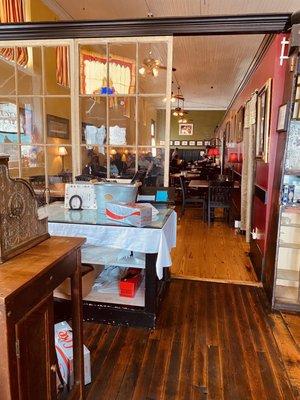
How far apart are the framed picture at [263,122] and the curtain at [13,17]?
247 centimetres

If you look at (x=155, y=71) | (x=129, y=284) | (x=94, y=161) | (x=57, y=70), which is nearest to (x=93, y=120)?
(x=94, y=161)

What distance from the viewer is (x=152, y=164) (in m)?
2.96

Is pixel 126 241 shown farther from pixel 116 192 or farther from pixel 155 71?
pixel 155 71

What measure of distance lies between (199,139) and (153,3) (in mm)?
10137

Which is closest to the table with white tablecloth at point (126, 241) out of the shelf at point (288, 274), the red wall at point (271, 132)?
the shelf at point (288, 274)

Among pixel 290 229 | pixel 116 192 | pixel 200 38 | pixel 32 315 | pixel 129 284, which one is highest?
pixel 200 38

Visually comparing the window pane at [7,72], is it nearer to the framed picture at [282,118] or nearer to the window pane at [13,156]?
the window pane at [13,156]

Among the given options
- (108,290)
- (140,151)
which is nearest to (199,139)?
(140,151)

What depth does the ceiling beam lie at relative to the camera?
2428mm

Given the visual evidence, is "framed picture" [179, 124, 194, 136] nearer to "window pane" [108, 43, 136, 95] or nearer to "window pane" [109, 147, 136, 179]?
"window pane" [108, 43, 136, 95]

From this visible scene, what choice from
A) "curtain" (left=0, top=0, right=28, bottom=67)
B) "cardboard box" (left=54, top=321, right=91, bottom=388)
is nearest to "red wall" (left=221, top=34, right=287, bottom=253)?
"cardboard box" (left=54, top=321, right=91, bottom=388)

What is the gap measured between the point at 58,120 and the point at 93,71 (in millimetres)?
675

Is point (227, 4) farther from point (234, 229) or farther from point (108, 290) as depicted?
point (108, 290)

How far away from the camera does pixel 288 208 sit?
2508 millimetres
